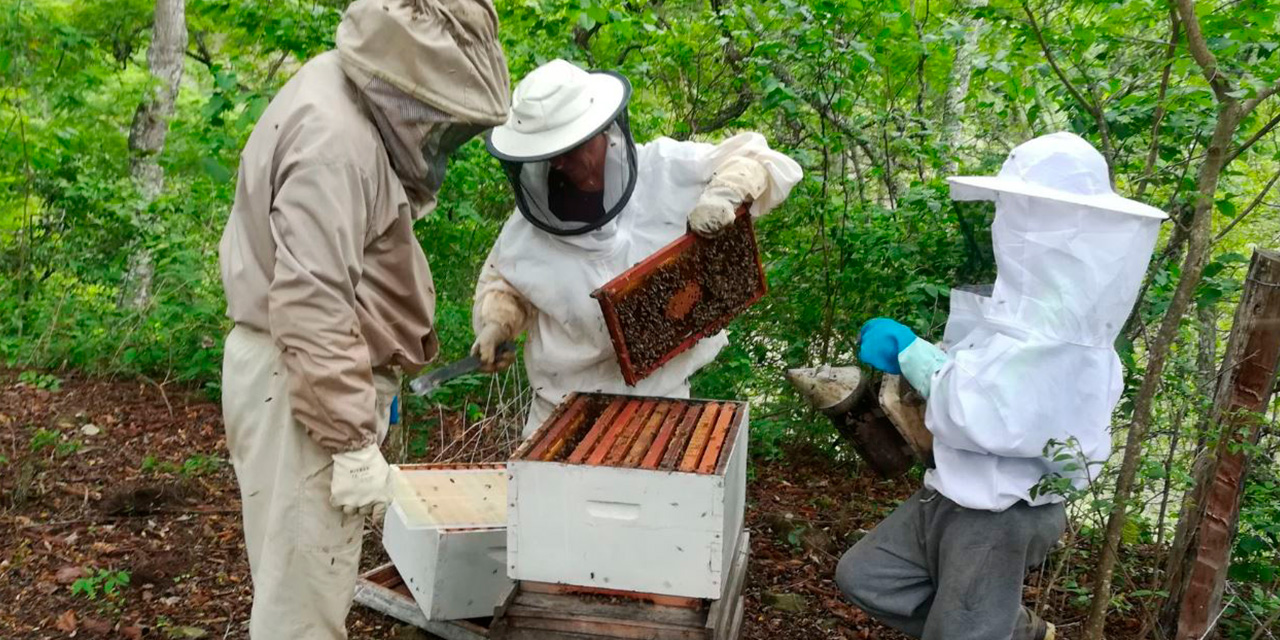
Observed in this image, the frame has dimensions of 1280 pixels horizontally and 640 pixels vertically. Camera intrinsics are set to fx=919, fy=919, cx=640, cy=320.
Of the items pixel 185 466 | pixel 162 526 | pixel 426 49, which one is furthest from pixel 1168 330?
pixel 185 466

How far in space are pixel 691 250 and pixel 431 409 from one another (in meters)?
2.80

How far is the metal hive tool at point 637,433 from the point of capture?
263cm

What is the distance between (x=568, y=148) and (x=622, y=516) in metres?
1.21

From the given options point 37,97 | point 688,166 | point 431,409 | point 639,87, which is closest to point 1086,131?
point 688,166

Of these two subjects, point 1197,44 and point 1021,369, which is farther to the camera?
point 1197,44

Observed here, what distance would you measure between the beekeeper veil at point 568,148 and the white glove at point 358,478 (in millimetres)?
1156

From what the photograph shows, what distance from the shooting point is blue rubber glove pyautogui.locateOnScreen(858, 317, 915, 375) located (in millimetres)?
2811

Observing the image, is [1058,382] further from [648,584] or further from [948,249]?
[948,249]

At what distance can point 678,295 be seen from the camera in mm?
3307

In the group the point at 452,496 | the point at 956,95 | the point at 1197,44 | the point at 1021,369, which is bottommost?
the point at 452,496

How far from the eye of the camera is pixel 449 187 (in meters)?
4.51

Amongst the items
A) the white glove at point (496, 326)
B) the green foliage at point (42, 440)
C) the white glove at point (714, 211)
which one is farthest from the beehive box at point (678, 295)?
the green foliage at point (42, 440)

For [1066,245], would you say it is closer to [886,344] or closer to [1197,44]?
[886,344]

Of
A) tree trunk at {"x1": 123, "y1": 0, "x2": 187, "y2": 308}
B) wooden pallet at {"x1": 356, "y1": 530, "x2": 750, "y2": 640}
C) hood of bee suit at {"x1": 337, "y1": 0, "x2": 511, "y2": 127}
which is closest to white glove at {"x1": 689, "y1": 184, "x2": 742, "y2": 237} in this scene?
hood of bee suit at {"x1": 337, "y1": 0, "x2": 511, "y2": 127}
